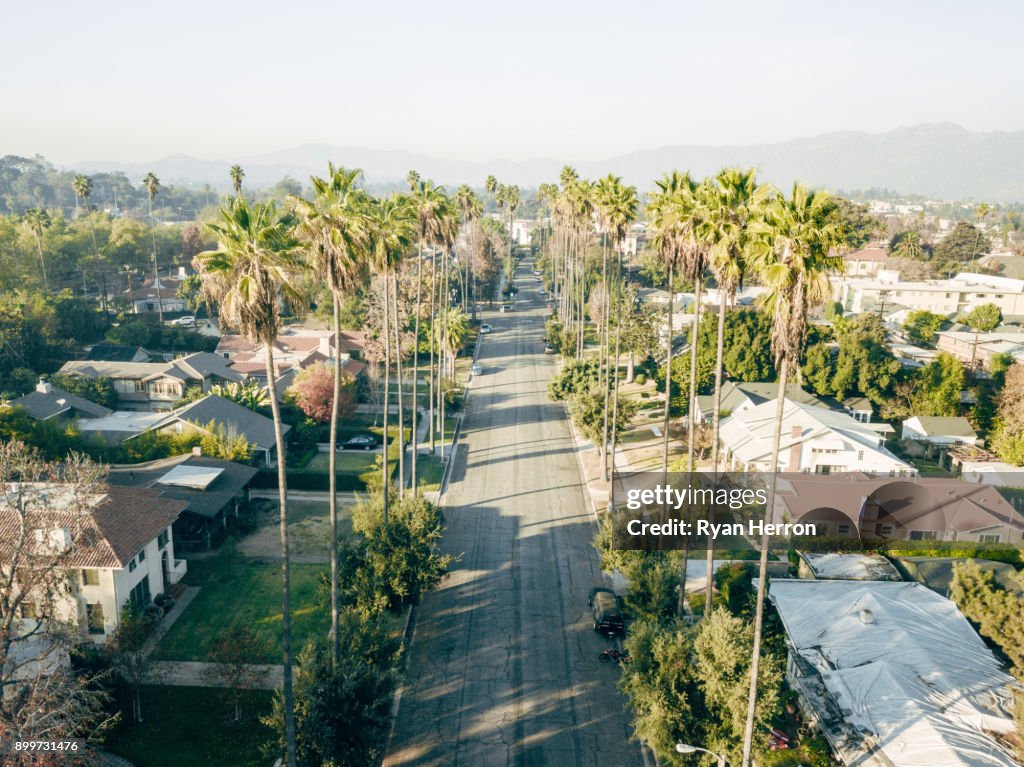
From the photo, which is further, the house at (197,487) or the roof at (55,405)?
the roof at (55,405)

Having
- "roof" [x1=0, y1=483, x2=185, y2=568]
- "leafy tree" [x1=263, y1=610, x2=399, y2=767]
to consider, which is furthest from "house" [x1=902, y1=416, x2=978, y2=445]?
"roof" [x1=0, y1=483, x2=185, y2=568]

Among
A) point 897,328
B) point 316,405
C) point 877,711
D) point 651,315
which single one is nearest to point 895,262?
point 897,328

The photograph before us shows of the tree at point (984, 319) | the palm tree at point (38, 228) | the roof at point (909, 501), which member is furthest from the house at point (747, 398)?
the palm tree at point (38, 228)

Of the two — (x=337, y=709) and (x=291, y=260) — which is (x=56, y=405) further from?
(x=337, y=709)

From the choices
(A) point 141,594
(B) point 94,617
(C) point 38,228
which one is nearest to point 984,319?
(A) point 141,594

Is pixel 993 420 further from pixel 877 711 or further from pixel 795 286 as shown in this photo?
pixel 795 286

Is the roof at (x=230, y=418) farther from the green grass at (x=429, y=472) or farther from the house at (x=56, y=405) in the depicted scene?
the green grass at (x=429, y=472)

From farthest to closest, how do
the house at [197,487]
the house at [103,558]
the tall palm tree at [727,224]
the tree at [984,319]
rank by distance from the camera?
1. the tree at [984,319]
2. the house at [197,487]
3. the house at [103,558]
4. the tall palm tree at [727,224]

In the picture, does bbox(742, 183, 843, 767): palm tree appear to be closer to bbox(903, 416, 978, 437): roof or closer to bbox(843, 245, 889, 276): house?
bbox(903, 416, 978, 437): roof
